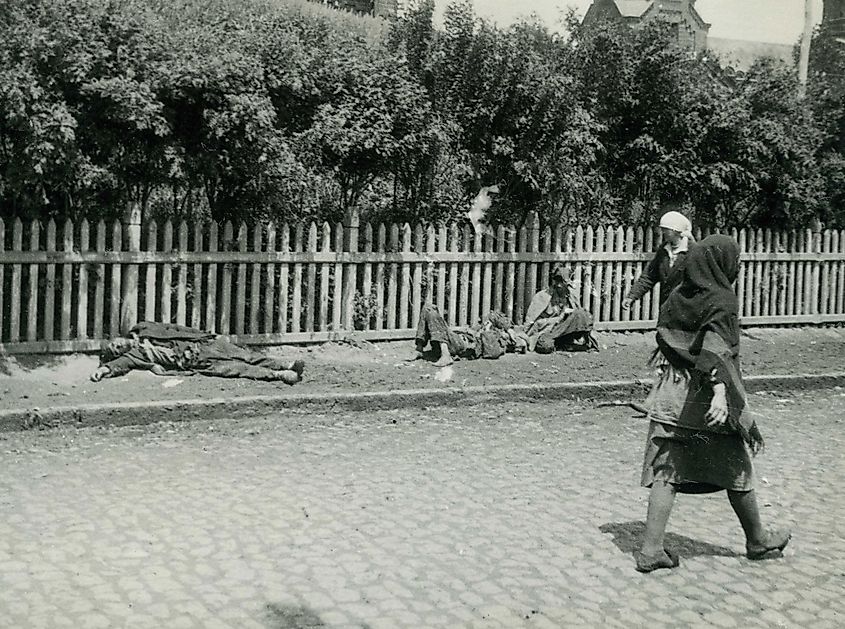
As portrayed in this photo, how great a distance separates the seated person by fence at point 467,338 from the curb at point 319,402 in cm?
145

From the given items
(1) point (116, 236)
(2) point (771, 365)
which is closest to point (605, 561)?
(1) point (116, 236)

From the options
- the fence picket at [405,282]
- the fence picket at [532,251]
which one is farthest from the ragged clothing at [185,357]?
the fence picket at [532,251]

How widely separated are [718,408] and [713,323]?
454 mm

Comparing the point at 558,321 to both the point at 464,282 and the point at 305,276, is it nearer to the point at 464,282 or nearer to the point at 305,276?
the point at 464,282

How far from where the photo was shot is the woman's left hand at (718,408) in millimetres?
5246

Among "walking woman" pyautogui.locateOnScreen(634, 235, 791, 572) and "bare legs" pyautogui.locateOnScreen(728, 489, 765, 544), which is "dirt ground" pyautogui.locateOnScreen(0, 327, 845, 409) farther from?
"bare legs" pyautogui.locateOnScreen(728, 489, 765, 544)

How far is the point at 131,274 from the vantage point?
10922mm

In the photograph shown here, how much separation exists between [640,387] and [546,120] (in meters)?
4.39

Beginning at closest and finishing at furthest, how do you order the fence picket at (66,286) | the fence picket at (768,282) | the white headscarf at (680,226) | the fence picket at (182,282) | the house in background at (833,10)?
the white headscarf at (680,226)
the fence picket at (66,286)
the fence picket at (182,282)
the fence picket at (768,282)
the house in background at (833,10)

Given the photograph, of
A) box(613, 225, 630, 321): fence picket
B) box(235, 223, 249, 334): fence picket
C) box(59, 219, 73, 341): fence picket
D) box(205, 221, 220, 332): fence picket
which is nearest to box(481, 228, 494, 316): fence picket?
box(613, 225, 630, 321): fence picket

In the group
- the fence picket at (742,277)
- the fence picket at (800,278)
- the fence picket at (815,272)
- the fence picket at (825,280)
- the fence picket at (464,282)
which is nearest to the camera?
the fence picket at (464,282)

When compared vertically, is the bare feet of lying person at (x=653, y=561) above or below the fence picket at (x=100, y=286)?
below

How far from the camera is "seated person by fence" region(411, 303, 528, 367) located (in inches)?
461

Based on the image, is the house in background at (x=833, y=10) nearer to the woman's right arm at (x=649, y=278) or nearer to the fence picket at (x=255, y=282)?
the fence picket at (x=255, y=282)
